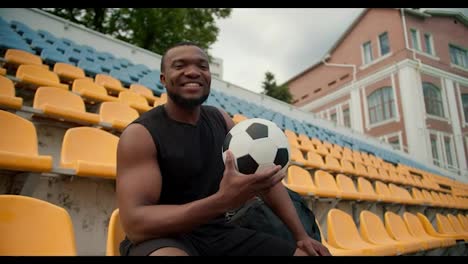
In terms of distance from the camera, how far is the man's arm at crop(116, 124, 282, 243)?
2.94 feet

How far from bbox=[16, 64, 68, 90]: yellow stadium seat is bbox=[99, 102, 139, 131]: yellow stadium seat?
2.01 ft

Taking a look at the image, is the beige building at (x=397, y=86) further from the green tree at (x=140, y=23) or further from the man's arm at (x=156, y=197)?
the green tree at (x=140, y=23)

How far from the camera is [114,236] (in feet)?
3.43

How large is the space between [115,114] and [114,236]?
1852 mm

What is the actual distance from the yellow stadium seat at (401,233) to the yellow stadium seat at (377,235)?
59 mm

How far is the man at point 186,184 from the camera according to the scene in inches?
36.1

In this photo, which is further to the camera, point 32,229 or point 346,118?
point 346,118

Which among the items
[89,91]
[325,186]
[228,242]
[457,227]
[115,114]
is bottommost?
[457,227]

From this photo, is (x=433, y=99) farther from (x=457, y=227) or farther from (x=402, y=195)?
(x=457, y=227)

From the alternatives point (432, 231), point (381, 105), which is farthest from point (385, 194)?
point (381, 105)

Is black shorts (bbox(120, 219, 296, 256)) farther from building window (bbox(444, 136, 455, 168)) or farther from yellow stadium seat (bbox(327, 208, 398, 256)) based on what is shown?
building window (bbox(444, 136, 455, 168))
